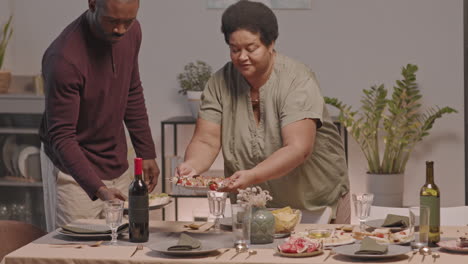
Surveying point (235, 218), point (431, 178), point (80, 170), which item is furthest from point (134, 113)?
point (431, 178)

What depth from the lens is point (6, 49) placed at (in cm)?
551

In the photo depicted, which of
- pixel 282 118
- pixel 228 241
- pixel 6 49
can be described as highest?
pixel 6 49

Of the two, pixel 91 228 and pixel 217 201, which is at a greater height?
pixel 217 201

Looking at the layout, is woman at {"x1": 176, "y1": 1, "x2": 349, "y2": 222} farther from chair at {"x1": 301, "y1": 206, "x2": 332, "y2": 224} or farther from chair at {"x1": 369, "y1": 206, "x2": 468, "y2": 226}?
chair at {"x1": 369, "y1": 206, "x2": 468, "y2": 226}

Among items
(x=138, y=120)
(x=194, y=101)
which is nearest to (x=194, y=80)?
(x=194, y=101)

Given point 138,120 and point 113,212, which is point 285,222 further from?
point 138,120

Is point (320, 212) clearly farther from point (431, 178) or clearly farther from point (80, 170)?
point (80, 170)

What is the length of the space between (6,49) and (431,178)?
3743 millimetres

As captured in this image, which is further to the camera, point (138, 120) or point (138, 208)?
point (138, 120)

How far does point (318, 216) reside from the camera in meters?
3.19

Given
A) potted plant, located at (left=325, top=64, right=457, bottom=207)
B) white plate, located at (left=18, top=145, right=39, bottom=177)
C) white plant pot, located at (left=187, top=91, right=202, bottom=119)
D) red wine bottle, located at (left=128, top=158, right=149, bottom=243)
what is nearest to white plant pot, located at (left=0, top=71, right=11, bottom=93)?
white plate, located at (left=18, top=145, right=39, bottom=177)

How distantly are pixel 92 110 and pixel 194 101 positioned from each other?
2.03m

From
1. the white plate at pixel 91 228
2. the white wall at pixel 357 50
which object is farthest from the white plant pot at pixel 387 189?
the white plate at pixel 91 228

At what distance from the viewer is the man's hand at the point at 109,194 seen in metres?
2.79
